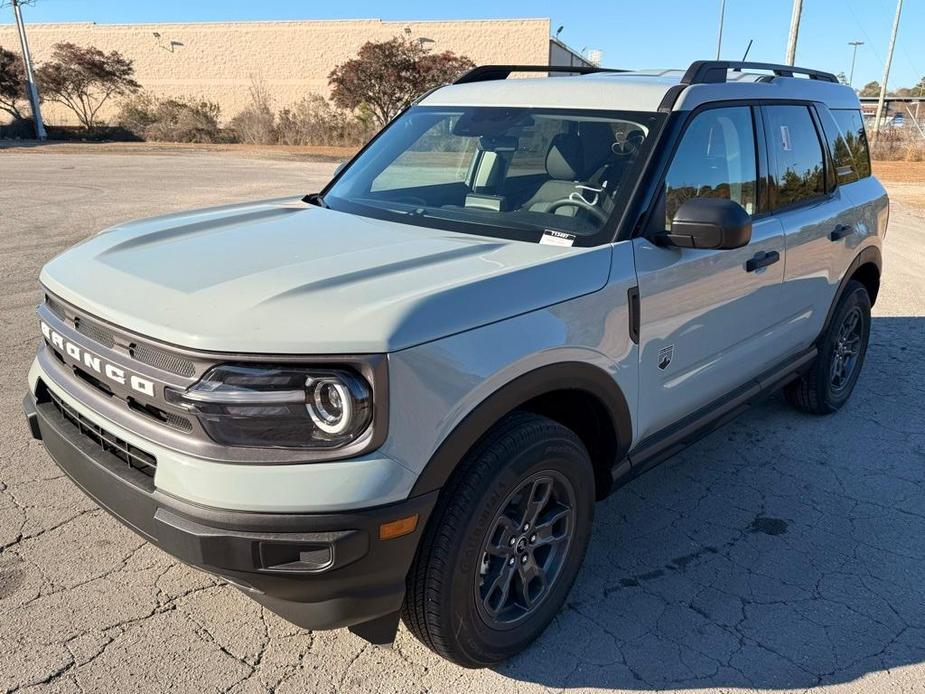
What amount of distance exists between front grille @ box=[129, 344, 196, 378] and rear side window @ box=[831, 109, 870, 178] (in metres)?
3.96

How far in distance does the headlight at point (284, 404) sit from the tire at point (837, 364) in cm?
356

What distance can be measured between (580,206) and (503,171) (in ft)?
1.83

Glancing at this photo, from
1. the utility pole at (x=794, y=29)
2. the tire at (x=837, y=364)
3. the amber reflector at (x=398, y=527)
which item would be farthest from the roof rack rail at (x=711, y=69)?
the utility pole at (x=794, y=29)

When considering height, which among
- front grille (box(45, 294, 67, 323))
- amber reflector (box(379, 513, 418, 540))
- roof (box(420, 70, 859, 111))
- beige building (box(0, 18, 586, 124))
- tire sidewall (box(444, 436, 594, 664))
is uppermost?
beige building (box(0, 18, 586, 124))

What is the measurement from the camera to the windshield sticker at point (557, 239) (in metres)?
2.85

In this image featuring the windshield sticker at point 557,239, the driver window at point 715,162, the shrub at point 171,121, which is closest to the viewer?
the windshield sticker at point 557,239

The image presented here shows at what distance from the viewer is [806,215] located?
13.2 feet

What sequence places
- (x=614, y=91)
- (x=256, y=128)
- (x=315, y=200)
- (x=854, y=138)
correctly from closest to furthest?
1. (x=614, y=91)
2. (x=315, y=200)
3. (x=854, y=138)
4. (x=256, y=128)

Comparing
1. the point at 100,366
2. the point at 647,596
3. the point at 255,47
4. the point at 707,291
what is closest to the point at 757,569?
the point at 647,596

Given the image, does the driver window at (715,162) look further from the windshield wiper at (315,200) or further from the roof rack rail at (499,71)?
the windshield wiper at (315,200)

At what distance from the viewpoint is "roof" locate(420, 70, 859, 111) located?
10.5 feet

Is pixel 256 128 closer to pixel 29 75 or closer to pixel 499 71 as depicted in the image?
pixel 29 75

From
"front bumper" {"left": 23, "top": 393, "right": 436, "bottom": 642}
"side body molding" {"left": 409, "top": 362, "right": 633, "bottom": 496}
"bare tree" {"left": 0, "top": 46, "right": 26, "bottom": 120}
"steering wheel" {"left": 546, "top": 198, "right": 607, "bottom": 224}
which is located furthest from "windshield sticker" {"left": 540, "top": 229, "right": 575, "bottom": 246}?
"bare tree" {"left": 0, "top": 46, "right": 26, "bottom": 120}

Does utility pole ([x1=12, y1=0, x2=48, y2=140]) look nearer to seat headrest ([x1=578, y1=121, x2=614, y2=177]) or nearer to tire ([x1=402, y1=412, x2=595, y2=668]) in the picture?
seat headrest ([x1=578, y1=121, x2=614, y2=177])
